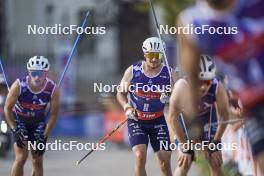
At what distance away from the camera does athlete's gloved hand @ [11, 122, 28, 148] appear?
10.7 metres

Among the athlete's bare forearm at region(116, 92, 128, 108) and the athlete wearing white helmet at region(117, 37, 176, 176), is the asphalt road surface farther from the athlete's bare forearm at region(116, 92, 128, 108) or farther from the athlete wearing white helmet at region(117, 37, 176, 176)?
the athlete's bare forearm at region(116, 92, 128, 108)

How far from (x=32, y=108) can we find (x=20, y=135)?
31 centimetres

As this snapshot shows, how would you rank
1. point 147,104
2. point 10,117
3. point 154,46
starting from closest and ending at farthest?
1. point 154,46
2. point 147,104
3. point 10,117

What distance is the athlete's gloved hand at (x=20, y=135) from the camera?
422 inches

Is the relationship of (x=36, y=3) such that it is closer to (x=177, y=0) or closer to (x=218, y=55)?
(x=177, y=0)

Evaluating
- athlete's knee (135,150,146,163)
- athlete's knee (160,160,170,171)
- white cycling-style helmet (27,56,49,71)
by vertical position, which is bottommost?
athlete's knee (160,160,170,171)

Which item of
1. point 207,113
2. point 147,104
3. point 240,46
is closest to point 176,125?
point 207,113

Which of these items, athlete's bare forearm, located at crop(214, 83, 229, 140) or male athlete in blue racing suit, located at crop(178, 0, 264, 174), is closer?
male athlete in blue racing suit, located at crop(178, 0, 264, 174)

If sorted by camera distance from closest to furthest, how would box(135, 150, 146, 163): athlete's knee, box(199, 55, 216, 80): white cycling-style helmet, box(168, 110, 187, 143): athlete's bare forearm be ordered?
box(199, 55, 216, 80): white cycling-style helmet
box(168, 110, 187, 143): athlete's bare forearm
box(135, 150, 146, 163): athlete's knee

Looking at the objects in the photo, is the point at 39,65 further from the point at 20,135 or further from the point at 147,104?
the point at 147,104

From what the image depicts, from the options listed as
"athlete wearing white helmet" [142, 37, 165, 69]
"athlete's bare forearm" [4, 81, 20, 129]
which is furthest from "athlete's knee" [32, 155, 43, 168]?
"athlete wearing white helmet" [142, 37, 165, 69]

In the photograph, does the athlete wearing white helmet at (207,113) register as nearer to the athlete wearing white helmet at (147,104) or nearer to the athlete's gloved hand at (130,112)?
the athlete wearing white helmet at (147,104)

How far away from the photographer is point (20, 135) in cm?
1073

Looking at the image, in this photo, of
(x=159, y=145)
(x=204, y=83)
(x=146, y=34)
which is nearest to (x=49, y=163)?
(x=159, y=145)
